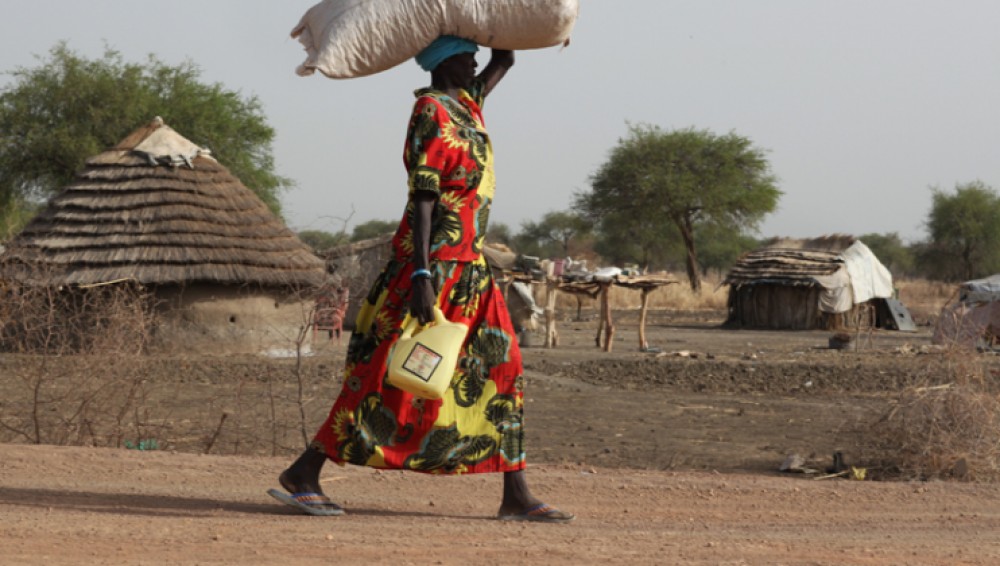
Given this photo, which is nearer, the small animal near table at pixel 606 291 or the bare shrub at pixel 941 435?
the bare shrub at pixel 941 435

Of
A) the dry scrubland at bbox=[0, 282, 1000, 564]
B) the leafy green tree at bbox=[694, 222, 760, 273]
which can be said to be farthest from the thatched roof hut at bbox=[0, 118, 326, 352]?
the leafy green tree at bbox=[694, 222, 760, 273]

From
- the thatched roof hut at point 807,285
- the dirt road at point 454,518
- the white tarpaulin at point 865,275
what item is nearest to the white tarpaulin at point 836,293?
the thatched roof hut at point 807,285

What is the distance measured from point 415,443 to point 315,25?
5.13 feet

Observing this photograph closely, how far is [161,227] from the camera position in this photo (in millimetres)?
15547

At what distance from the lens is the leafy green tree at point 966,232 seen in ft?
147

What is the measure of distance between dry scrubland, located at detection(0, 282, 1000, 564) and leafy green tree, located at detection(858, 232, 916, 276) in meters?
52.0

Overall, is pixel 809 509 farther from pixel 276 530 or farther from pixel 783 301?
pixel 783 301

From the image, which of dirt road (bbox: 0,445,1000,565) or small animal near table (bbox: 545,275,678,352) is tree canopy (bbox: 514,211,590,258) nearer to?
small animal near table (bbox: 545,275,678,352)

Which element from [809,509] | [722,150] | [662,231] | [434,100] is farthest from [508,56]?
[662,231]

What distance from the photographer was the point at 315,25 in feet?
14.1

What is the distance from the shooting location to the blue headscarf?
419 cm

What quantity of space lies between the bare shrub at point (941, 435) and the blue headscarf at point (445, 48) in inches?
138

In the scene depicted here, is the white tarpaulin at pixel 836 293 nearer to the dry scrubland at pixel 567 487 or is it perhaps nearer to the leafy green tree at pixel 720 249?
the dry scrubland at pixel 567 487

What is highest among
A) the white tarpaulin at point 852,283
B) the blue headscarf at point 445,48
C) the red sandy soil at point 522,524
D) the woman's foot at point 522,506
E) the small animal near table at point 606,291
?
the white tarpaulin at point 852,283
